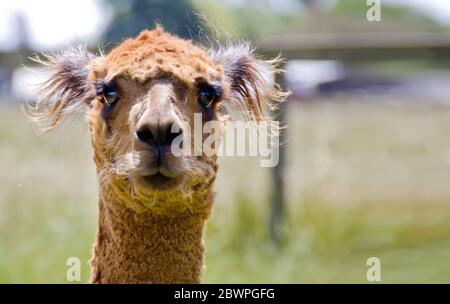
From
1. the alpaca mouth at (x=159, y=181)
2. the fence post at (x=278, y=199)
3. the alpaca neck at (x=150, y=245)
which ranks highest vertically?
the fence post at (x=278, y=199)

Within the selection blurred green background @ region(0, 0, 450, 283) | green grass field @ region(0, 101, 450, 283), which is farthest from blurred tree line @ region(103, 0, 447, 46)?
green grass field @ region(0, 101, 450, 283)

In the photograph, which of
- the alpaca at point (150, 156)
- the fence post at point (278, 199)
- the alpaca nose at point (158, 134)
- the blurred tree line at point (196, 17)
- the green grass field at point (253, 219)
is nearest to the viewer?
the alpaca nose at point (158, 134)

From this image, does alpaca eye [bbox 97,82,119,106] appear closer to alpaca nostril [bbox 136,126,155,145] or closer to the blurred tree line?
alpaca nostril [bbox 136,126,155,145]

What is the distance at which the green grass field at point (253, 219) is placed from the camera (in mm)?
7008

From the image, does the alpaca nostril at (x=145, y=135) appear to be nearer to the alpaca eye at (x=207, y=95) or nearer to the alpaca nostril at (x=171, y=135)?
the alpaca nostril at (x=171, y=135)

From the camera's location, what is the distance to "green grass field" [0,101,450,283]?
7.01 m

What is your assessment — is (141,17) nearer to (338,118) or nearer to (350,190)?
(350,190)

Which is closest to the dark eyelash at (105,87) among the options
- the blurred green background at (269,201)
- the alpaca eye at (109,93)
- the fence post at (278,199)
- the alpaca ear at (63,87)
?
the alpaca eye at (109,93)

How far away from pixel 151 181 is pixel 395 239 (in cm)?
480

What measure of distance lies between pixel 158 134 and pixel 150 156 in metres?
0.11

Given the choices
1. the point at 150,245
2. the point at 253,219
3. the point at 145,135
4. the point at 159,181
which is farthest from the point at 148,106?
the point at 253,219

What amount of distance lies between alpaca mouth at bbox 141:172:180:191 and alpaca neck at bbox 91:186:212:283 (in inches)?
11.9

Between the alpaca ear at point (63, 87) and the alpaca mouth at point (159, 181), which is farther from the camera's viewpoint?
the alpaca ear at point (63, 87)
